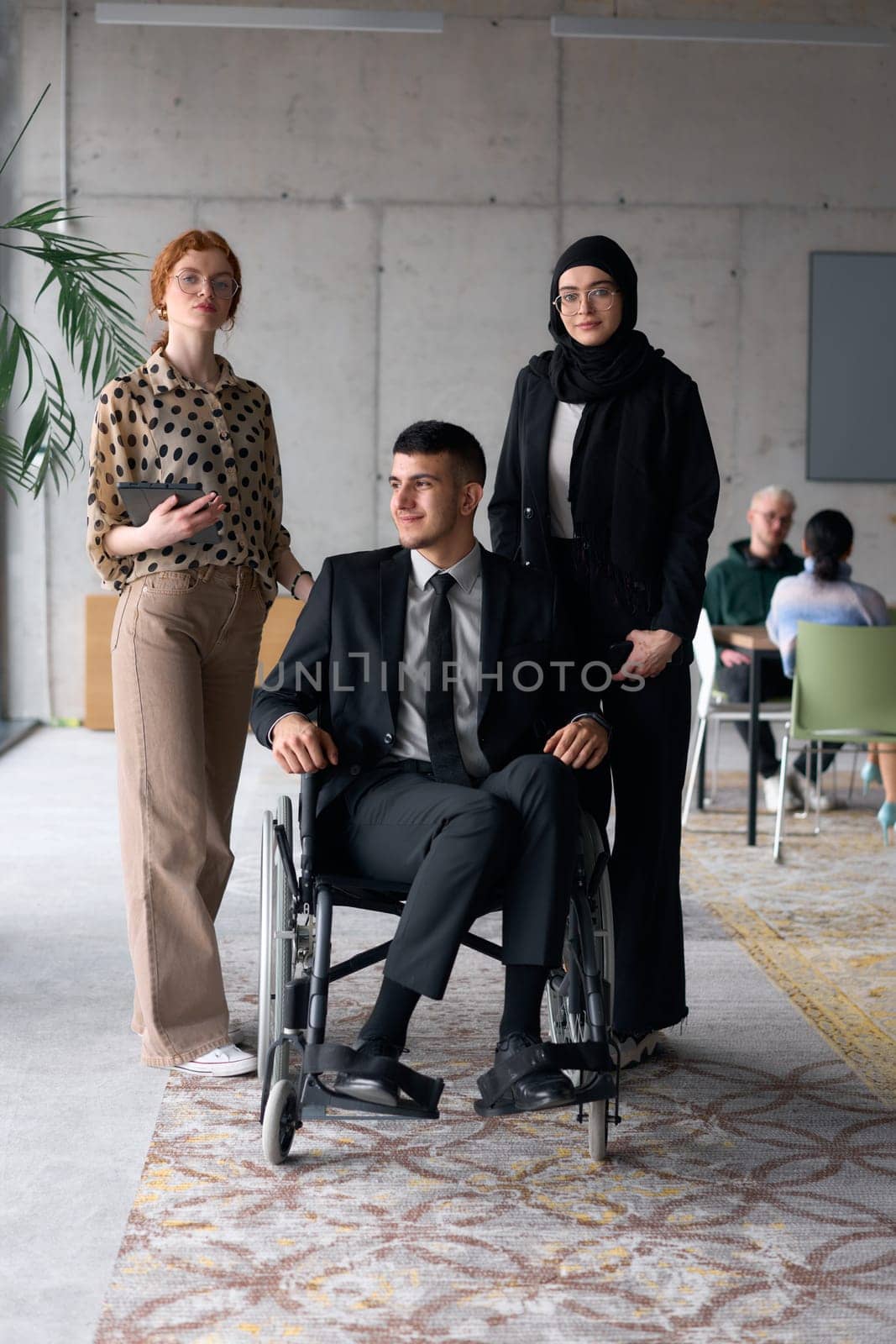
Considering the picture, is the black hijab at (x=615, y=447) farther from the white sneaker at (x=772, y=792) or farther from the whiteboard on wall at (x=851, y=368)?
the whiteboard on wall at (x=851, y=368)

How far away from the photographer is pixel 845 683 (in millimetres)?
4879

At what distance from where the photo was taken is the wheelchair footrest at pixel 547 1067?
7.10 feet

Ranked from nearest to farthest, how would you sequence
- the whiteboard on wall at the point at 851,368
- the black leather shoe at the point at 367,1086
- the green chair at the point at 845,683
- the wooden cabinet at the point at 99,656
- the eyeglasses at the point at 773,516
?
the black leather shoe at the point at 367,1086
the green chair at the point at 845,683
the eyeglasses at the point at 773,516
the wooden cabinet at the point at 99,656
the whiteboard on wall at the point at 851,368

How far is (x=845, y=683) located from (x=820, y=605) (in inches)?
16.0

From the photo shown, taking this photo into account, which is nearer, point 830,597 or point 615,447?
point 615,447

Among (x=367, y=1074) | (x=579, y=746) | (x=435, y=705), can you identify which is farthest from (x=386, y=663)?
(x=367, y=1074)

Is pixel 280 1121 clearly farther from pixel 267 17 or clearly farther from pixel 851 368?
pixel 851 368

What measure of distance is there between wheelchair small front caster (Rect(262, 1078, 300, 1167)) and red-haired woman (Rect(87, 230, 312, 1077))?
43 cm

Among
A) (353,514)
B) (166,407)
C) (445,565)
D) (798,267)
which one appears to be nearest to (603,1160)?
(445,565)

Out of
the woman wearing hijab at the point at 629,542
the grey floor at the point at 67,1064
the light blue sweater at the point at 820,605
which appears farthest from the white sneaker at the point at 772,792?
the woman wearing hijab at the point at 629,542

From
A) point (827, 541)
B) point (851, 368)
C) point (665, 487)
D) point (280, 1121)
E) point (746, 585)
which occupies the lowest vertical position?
point (280, 1121)

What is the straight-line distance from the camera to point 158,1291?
6.29ft

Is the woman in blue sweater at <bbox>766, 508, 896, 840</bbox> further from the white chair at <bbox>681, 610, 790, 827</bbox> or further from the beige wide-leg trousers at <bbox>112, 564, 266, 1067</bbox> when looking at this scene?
the beige wide-leg trousers at <bbox>112, 564, 266, 1067</bbox>

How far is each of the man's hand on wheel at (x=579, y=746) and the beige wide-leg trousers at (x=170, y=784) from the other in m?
0.71
